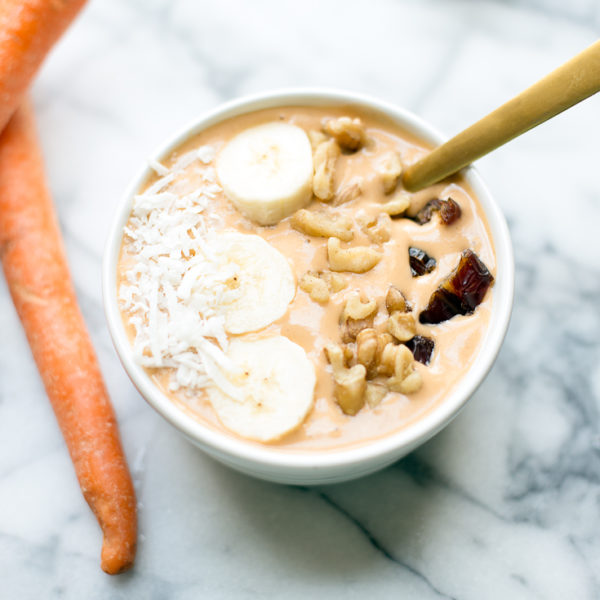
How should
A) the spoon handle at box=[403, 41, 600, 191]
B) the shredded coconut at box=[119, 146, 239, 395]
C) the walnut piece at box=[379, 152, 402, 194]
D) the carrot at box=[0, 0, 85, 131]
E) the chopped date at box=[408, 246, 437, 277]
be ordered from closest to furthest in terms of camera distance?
1. the spoon handle at box=[403, 41, 600, 191]
2. the shredded coconut at box=[119, 146, 239, 395]
3. the chopped date at box=[408, 246, 437, 277]
4. the walnut piece at box=[379, 152, 402, 194]
5. the carrot at box=[0, 0, 85, 131]

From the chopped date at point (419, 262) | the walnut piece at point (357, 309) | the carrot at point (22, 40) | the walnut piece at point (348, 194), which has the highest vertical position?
the chopped date at point (419, 262)

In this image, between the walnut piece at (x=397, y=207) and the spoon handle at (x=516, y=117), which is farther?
the walnut piece at (x=397, y=207)

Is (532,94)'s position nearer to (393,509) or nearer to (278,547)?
(393,509)

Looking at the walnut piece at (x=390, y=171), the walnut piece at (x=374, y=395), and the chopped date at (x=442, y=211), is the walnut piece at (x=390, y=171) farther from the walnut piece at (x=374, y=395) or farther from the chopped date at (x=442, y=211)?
the walnut piece at (x=374, y=395)

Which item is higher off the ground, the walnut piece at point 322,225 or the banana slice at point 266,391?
the walnut piece at point 322,225

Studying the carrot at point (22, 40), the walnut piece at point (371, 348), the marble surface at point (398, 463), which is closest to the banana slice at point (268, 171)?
the walnut piece at point (371, 348)

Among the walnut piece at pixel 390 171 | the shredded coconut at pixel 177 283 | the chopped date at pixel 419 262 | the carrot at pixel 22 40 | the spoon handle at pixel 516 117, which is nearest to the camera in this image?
the spoon handle at pixel 516 117

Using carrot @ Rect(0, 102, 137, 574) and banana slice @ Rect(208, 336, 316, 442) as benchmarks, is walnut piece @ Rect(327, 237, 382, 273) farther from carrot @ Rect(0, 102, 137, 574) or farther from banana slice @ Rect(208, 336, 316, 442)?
carrot @ Rect(0, 102, 137, 574)

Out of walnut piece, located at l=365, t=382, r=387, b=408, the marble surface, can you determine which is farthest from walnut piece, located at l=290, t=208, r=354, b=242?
the marble surface
